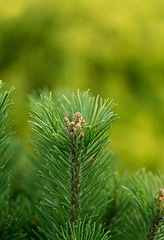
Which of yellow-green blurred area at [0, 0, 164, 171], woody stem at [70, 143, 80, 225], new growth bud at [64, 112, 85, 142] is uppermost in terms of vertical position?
yellow-green blurred area at [0, 0, 164, 171]

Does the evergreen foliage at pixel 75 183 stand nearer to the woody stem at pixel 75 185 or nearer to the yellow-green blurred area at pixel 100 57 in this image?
the woody stem at pixel 75 185

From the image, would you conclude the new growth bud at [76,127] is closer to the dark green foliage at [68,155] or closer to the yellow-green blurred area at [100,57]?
the dark green foliage at [68,155]

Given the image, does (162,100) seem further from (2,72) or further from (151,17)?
(2,72)

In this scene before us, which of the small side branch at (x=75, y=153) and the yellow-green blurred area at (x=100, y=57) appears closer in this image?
the small side branch at (x=75, y=153)

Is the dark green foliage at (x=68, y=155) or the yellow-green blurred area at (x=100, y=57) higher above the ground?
the yellow-green blurred area at (x=100, y=57)

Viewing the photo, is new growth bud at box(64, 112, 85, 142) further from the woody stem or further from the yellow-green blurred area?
the yellow-green blurred area

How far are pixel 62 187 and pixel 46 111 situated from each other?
Result: 0.26ft

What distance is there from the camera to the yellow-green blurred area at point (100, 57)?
1.25 metres

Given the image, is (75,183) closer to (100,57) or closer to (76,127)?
(76,127)

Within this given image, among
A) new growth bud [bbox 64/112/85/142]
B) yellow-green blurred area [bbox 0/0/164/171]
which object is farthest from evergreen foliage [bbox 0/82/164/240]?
yellow-green blurred area [bbox 0/0/164/171]

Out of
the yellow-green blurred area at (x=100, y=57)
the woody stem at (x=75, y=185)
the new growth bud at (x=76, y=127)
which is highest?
the yellow-green blurred area at (x=100, y=57)

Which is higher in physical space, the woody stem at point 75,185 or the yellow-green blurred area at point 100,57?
the yellow-green blurred area at point 100,57

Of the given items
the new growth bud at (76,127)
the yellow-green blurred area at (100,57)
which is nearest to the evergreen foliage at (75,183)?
the new growth bud at (76,127)

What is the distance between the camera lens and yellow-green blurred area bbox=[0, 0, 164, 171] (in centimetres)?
125
